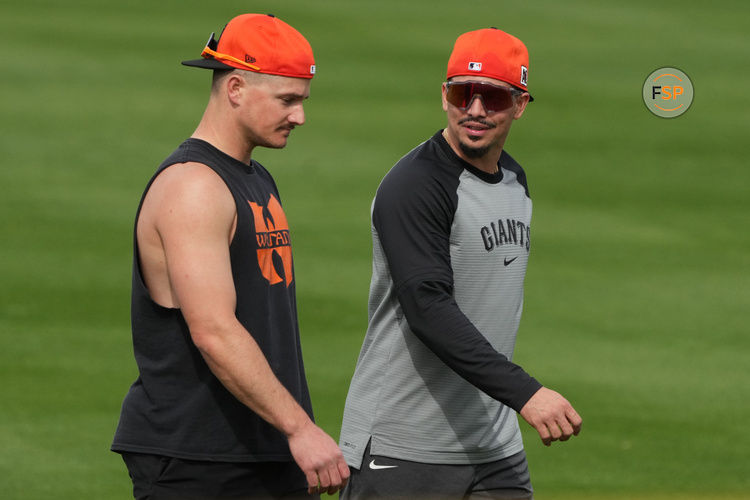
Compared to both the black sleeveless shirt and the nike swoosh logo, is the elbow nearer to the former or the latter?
the black sleeveless shirt

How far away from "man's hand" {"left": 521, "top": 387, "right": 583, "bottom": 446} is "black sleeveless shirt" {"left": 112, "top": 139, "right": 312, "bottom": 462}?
0.83 m

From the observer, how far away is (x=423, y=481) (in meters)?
4.20

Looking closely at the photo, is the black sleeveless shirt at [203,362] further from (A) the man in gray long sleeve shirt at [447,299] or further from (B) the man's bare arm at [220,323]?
(A) the man in gray long sleeve shirt at [447,299]

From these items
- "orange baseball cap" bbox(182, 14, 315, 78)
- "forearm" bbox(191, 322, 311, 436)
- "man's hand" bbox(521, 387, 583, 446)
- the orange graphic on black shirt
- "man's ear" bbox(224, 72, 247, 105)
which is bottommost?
"man's hand" bbox(521, 387, 583, 446)

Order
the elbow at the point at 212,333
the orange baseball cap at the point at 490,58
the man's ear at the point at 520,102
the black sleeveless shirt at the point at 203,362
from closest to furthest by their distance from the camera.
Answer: the elbow at the point at 212,333 → the black sleeveless shirt at the point at 203,362 → the orange baseball cap at the point at 490,58 → the man's ear at the point at 520,102

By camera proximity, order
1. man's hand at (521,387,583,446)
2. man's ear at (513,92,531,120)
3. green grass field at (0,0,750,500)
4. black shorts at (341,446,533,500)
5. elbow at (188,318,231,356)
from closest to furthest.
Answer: elbow at (188,318,231,356) < man's hand at (521,387,583,446) < black shorts at (341,446,533,500) < man's ear at (513,92,531,120) < green grass field at (0,0,750,500)

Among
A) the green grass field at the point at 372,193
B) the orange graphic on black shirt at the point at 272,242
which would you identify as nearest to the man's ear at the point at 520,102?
Answer: the orange graphic on black shirt at the point at 272,242

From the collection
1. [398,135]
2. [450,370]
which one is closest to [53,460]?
[450,370]

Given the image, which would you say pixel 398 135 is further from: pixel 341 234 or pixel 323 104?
pixel 341 234

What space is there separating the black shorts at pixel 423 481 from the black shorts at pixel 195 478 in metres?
0.50

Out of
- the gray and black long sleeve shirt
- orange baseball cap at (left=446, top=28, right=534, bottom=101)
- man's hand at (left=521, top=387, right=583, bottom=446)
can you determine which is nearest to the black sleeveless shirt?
the gray and black long sleeve shirt

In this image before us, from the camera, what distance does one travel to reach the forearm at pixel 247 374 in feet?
11.3

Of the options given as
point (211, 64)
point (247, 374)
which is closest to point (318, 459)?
point (247, 374)

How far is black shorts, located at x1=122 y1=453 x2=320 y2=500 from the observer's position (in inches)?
146
